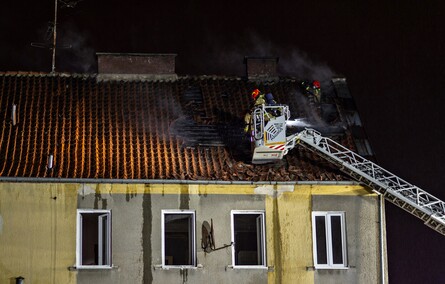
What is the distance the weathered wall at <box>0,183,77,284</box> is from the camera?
2312 cm

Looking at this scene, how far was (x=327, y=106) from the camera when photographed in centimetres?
2805

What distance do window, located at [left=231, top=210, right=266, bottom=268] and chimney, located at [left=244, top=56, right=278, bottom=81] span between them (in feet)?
20.7

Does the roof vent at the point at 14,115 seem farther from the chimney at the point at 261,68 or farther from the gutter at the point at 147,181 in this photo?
the chimney at the point at 261,68

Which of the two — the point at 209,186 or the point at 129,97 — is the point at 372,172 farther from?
the point at 129,97

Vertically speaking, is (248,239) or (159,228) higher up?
(159,228)

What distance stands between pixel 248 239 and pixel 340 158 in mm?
3197

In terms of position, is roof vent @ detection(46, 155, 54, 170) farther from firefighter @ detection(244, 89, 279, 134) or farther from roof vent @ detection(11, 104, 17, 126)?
firefighter @ detection(244, 89, 279, 134)

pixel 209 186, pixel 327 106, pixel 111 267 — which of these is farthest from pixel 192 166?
pixel 327 106

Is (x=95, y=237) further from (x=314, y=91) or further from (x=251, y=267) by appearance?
(x=314, y=91)

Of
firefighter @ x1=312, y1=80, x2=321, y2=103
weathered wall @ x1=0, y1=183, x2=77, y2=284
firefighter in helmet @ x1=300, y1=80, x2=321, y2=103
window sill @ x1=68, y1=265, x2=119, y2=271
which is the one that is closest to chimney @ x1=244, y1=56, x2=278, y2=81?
firefighter in helmet @ x1=300, y1=80, x2=321, y2=103

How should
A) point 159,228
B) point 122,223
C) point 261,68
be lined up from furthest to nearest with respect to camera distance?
point 261,68
point 159,228
point 122,223

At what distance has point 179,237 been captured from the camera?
2416cm

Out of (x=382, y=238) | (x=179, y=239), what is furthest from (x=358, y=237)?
(x=179, y=239)

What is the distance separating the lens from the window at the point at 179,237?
78.7 ft
